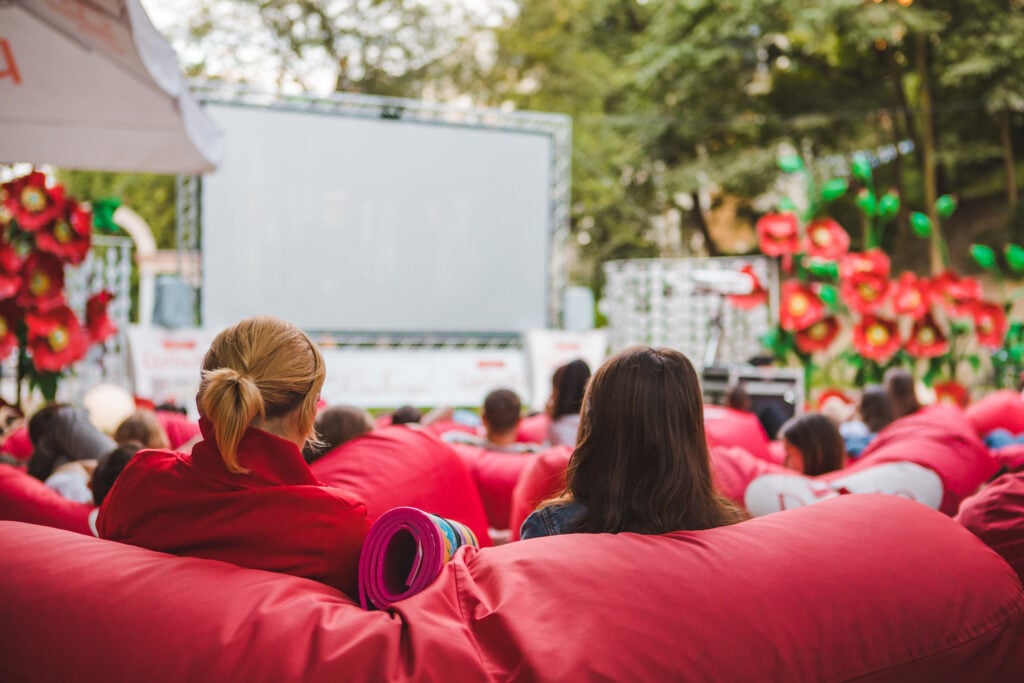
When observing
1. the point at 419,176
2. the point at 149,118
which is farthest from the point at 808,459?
the point at 419,176

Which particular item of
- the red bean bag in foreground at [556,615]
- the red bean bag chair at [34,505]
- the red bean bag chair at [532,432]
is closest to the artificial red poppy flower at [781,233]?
the red bean bag chair at [532,432]

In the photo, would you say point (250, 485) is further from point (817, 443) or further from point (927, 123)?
point (927, 123)

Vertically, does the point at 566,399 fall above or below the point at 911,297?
below

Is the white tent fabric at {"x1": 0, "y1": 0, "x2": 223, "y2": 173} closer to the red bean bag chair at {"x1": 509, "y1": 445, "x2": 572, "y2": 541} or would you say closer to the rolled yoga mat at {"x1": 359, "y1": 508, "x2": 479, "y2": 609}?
the red bean bag chair at {"x1": 509, "y1": 445, "x2": 572, "y2": 541}

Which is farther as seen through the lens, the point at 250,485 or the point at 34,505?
the point at 34,505

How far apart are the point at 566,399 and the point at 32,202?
7.20 ft

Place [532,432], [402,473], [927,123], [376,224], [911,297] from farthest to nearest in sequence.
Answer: [927,123], [376,224], [911,297], [532,432], [402,473]

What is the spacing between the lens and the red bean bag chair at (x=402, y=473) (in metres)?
1.65

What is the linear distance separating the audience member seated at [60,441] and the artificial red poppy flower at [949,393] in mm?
4832

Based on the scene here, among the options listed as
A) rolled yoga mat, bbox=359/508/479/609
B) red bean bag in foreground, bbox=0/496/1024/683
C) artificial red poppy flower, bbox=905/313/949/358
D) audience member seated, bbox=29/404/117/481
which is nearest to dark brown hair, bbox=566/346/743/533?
red bean bag in foreground, bbox=0/496/1024/683

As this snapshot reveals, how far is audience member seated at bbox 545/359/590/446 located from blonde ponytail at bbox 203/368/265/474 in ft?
5.80

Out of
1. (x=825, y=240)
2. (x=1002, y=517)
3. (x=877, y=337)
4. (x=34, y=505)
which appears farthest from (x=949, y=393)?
(x=34, y=505)

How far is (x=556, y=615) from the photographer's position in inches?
37.9

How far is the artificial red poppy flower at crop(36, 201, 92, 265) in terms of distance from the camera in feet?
11.5
